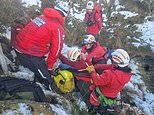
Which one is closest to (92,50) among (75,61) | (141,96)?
(75,61)

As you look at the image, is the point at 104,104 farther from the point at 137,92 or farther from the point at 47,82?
the point at 137,92

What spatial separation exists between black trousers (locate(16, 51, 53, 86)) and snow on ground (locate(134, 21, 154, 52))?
7354 millimetres

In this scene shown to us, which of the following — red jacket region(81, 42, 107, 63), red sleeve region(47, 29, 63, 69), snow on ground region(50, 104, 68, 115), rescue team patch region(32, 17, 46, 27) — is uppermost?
rescue team patch region(32, 17, 46, 27)

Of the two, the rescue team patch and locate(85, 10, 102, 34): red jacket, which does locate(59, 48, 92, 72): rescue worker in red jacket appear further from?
locate(85, 10, 102, 34): red jacket

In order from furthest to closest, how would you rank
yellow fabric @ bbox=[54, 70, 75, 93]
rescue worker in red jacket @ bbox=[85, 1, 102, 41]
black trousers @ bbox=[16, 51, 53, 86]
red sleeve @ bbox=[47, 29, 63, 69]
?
rescue worker in red jacket @ bbox=[85, 1, 102, 41]
yellow fabric @ bbox=[54, 70, 75, 93]
black trousers @ bbox=[16, 51, 53, 86]
red sleeve @ bbox=[47, 29, 63, 69]

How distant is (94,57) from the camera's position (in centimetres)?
815

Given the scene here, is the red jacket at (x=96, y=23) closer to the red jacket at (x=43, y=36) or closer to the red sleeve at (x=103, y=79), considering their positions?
the red jacket at (x=43, y=36)

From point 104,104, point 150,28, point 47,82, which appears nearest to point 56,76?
point 47,82

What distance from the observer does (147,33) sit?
49.4 ft

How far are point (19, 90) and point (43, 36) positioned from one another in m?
1.29

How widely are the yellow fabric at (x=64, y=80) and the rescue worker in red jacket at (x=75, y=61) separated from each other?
1.15ft

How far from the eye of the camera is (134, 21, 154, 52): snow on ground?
13616mm

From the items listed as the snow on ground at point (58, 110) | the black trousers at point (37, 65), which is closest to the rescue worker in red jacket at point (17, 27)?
the black trousers at point (37, 65)

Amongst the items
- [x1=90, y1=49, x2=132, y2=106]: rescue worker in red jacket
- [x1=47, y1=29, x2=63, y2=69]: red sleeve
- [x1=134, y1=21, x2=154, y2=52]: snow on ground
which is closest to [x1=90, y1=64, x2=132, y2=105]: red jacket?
[x1=90, y1=49, x2=132, y2=106]: rescue worker in red jacket
